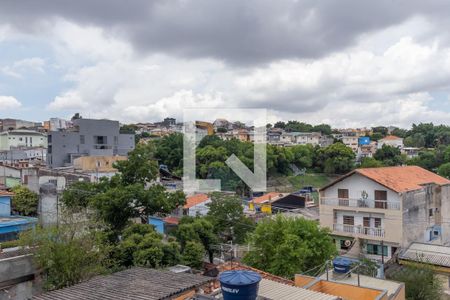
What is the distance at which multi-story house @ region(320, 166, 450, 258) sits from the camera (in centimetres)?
1673

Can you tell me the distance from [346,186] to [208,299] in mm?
13892

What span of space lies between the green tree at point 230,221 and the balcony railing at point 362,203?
12.6 feet

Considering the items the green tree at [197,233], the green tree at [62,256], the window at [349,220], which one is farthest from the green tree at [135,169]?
the window at [349,220]

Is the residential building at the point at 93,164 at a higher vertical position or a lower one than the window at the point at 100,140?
lower

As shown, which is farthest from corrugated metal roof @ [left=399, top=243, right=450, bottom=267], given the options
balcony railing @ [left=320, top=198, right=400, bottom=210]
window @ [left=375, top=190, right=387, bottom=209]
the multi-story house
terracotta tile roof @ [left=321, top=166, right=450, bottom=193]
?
terracotta tile roof @ [left=321, top=166, right=450, bottom=193]

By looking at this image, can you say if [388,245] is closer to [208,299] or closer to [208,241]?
Answer: [208,241]

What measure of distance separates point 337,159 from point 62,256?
40725mm

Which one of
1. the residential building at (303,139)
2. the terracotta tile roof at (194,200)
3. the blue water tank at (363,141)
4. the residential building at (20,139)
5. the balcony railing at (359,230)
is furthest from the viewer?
the blue water tank at (363,141)

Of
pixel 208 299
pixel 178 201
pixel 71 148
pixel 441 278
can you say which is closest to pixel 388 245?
pixel 441 278

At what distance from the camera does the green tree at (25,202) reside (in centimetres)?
2147

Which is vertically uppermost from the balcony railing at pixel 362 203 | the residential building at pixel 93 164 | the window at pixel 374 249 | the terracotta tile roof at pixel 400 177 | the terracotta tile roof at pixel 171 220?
the residential building at pixel 93 164

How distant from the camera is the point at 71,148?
35781 millimetres

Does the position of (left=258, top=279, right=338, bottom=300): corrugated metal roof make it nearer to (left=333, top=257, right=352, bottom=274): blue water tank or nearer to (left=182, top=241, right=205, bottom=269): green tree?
(left=333, top=257, right=352, bottom=274): blue water tank

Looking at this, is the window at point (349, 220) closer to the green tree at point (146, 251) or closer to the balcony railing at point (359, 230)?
the balcony railing at point (359, 230)
